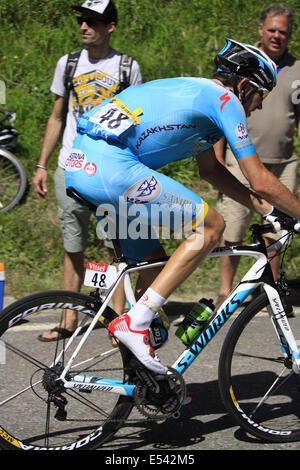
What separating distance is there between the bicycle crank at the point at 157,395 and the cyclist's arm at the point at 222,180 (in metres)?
0.95

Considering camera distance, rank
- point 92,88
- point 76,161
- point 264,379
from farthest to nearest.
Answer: point 92,88 → point 264,379 → point 76,161

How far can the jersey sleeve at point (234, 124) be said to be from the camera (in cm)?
382

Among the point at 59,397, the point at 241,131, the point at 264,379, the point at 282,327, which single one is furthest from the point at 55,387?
the point at 241,131

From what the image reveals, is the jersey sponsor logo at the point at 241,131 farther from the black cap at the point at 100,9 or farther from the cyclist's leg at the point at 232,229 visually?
the cyclist's leg at the point at 232,229

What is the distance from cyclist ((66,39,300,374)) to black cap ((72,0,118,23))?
1.84 m

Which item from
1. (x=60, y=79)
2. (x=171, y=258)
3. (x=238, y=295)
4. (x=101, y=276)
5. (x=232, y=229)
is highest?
(x=60, y=79)

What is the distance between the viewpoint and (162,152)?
4.09m

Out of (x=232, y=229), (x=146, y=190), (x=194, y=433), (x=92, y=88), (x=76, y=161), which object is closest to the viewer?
(x=146, y=190)

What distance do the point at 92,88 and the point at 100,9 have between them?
1.74 ft

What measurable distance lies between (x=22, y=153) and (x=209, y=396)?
3999mm

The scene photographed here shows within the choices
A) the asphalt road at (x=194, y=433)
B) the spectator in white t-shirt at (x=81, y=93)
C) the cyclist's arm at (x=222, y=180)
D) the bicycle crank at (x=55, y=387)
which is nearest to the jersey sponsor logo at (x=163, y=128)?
the cyclist's arm at (x=222, y=180)

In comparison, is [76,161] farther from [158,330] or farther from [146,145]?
[158,330]

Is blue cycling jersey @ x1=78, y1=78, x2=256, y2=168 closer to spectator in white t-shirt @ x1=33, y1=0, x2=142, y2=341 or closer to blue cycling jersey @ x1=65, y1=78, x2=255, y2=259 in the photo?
blue cycling jersey @ x1=65, y1=78, x2=255, y2=259
